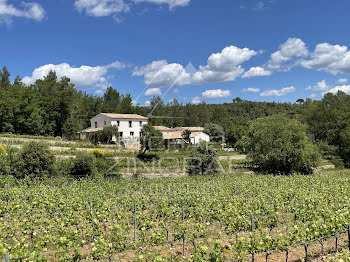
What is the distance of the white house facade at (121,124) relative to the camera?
4184 cm

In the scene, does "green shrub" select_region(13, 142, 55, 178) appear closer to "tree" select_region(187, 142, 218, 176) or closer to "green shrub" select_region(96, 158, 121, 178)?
"green shrub" select_region(96, 158, 121, 178)

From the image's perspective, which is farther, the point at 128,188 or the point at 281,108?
the point at 281,108

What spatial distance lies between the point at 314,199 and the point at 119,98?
53.2 metres

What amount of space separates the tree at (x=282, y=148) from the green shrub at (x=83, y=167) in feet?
56.4

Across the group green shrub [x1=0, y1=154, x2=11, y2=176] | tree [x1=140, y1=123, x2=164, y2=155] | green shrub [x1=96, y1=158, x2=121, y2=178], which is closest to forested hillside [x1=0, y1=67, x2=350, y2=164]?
tree [x1=140, y1=123, x2=164, y2=155]

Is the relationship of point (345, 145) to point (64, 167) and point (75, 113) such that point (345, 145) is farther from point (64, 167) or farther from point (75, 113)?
point (75, 113)

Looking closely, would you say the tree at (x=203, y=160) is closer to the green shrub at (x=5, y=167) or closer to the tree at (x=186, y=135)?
the green shrub at (x=5, y=167)

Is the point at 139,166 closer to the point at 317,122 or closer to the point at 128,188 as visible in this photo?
the point at 128,188

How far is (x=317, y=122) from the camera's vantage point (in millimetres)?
52656

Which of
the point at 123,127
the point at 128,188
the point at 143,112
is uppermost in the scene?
the point at 143,112

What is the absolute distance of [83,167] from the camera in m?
22.9

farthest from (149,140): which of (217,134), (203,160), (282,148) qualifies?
(217,134)

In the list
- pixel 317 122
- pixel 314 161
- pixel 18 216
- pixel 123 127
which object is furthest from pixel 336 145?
pixel 18 216

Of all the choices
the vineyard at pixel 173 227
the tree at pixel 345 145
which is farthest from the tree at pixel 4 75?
the tree at pixel 345 145
